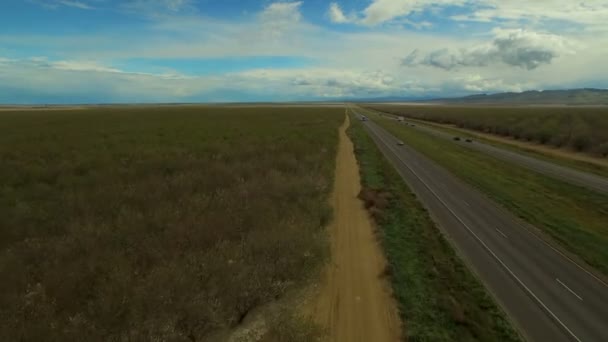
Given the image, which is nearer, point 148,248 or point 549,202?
point 148,248

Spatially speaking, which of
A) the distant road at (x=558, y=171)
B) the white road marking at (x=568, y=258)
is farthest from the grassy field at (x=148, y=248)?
the distant road at (x=558, y=171)

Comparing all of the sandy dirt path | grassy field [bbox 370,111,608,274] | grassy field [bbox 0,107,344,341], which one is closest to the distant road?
grassy field [bbox 370,111,608,274]

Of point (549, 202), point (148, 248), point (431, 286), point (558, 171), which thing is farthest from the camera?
point (558, 171)

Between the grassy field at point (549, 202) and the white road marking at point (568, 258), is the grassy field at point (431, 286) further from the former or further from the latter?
the grassy field at point (549, 202)

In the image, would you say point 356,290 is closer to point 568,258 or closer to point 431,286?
point 431,286

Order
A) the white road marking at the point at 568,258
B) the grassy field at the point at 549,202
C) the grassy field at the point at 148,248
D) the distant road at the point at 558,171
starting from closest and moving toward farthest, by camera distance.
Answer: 1. the grassy field at the point at 148,248
2. the white road marking at the point at 568,258
3. the grassy field at the point at 549,202
4. the distant road at the point at 558,171

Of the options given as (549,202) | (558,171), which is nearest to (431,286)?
(549,202)

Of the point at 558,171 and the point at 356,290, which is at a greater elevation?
the point at 558,171

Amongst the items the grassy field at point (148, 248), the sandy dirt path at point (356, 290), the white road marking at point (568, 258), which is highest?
the grassy field at point (148, 248)
